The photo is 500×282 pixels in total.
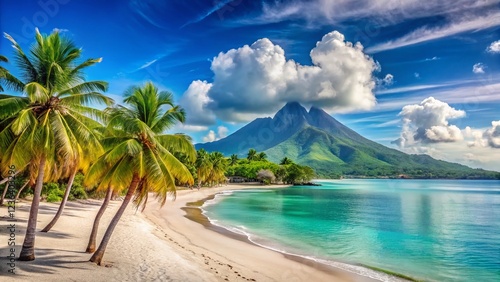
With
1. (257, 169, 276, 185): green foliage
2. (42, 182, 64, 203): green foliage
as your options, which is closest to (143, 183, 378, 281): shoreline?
(42, 182, 64, 203): green foliage

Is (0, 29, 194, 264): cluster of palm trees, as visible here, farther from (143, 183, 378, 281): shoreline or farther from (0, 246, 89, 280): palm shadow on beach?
(143, 183, 378, 281): shoreline

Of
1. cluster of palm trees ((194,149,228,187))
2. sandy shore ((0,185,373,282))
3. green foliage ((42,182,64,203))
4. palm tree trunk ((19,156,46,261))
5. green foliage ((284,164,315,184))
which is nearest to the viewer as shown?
palm tree trunk ((19,156,46,261))

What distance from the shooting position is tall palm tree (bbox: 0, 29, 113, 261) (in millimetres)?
11141

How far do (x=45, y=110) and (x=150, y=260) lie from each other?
25.2 feet

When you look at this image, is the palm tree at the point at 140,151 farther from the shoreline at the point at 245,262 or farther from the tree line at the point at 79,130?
the shoreline at the point at 245,262

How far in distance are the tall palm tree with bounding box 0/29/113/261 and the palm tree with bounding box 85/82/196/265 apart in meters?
1.07

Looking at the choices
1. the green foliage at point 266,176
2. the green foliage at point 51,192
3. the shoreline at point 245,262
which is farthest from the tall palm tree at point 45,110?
the green foliage at point 266,176

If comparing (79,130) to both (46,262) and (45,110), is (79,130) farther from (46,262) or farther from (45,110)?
(46,262)

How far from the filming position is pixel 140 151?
11.8 m

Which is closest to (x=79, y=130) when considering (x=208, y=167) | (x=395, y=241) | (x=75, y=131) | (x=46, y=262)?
(x=75, y=131)

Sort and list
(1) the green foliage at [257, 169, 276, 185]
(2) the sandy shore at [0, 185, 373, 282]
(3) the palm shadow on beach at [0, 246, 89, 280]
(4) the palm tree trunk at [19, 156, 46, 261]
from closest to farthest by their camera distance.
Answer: (3) the palm shadow on beach at [0, 246, 89, 280] < (4) the palm tree trunk at [19, 156, 46, 261] < (2) the sandy shore at [0, 185, 373, 282] < (1) the green foliage at [257, 169, 276, 185]

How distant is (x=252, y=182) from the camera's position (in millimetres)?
143250

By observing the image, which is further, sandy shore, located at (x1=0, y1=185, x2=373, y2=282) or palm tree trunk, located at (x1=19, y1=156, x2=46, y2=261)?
sandy shore, located at (x1=0, y1=185, x2=373, y2=282)

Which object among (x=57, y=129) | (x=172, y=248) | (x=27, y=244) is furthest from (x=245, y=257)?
(x=57, y=129)
